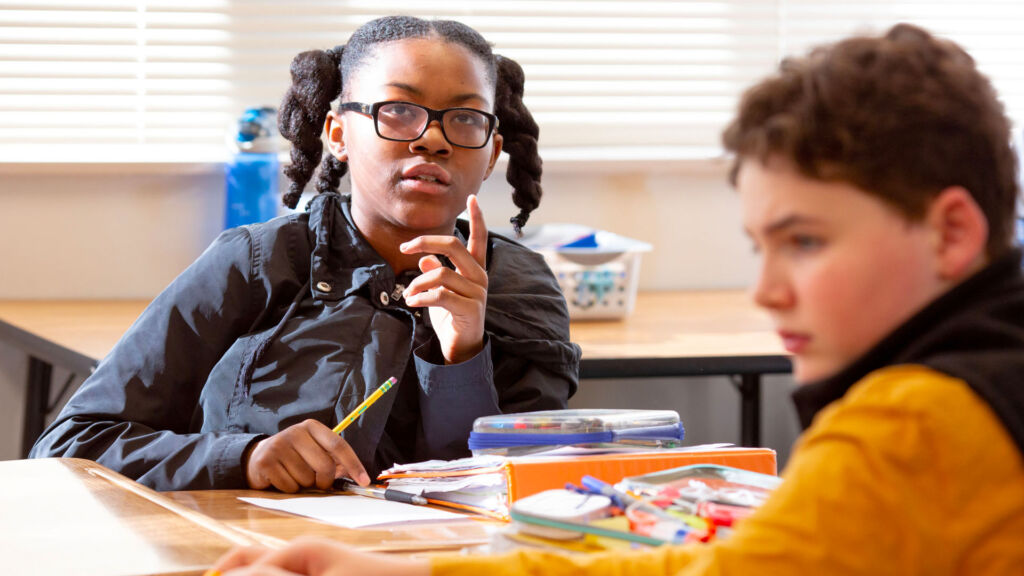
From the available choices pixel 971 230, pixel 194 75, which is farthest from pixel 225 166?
pixel 971 230

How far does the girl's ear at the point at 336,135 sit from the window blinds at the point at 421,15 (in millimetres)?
1054

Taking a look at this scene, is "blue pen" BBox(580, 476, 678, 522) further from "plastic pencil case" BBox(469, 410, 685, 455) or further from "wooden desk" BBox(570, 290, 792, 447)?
"wooden desk" BBox(570, 290, 792, 447)

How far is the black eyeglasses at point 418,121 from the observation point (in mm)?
1440

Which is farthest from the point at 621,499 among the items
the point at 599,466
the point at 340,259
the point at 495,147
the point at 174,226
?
the point at 174,226

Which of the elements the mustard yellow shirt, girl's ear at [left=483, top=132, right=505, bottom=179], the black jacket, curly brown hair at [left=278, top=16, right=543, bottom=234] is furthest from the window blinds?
the mustard yellow shirt

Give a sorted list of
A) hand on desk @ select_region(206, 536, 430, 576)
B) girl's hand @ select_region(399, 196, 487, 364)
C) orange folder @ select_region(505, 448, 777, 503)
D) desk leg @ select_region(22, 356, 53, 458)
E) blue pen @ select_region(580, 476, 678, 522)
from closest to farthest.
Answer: hand on desk @ select_region(206, 536, 430, 576)
blue pen @ select_region(580, 476, 678, 522)
orange folder @ select_region(505, 448, 777, 503)
girl's hand @ select_region(399, 196, 487, 364)
desk leg @ select_region(22, 356, 53, 458)

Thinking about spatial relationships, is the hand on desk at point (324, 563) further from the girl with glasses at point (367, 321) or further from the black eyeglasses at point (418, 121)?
the black eyeglasses at point (418, 121)

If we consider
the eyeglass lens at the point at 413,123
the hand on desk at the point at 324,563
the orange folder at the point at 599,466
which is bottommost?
the orange folder at the point at 599,466

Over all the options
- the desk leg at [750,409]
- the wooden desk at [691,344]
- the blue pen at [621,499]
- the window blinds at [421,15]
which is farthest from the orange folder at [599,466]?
the window blinds at [421,15]

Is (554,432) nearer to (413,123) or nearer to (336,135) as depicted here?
(413,123)

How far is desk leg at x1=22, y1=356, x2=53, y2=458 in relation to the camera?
235cm

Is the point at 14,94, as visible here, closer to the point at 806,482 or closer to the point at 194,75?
the point at 194,75

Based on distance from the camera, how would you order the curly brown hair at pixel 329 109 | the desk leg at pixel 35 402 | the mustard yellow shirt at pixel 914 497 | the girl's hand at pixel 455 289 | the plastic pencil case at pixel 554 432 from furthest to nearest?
1. the desk leg at pixel 35 402
2. the curly brown hair at pixel 329 109
3. the girl's hand at pixel 455 289
4. the plastic pencil case at pixel 554 432
5. the mustard yellow shirt at pixel 914 497

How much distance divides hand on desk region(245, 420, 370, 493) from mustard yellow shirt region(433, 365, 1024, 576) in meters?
0.69
